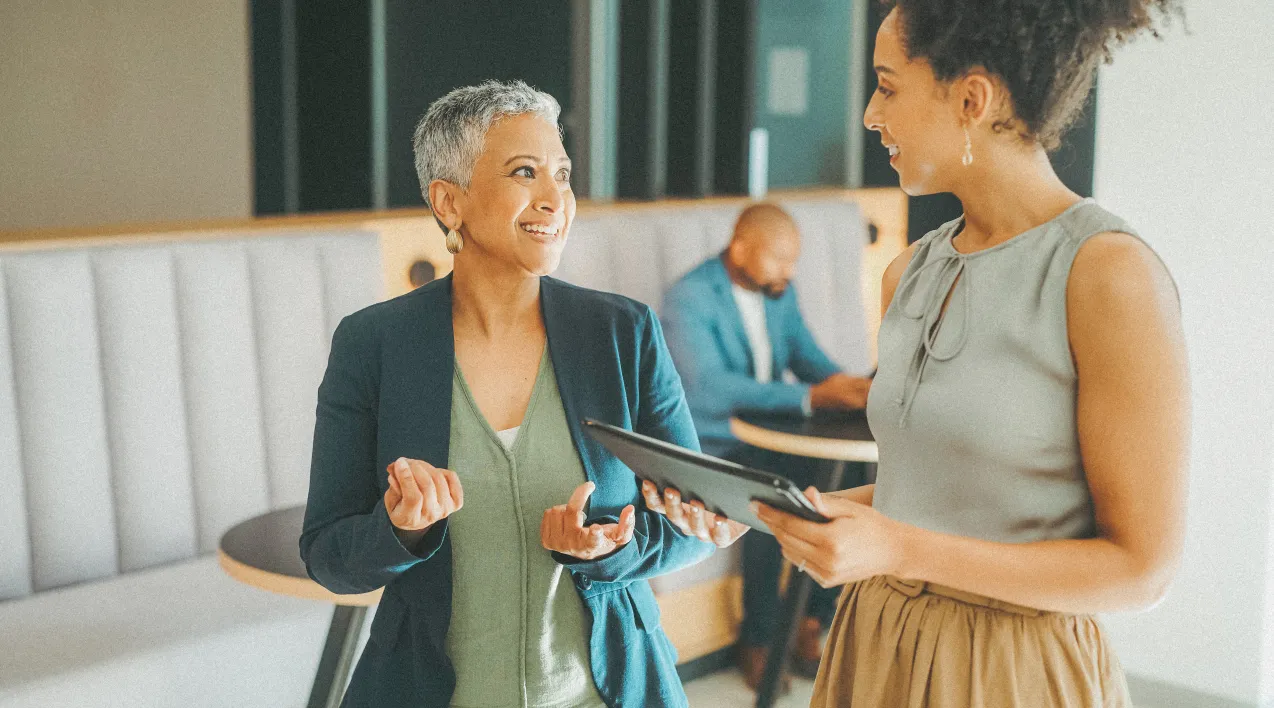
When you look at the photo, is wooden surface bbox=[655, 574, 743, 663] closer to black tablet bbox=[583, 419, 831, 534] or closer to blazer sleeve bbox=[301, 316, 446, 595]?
blazer sleeve bbox=[301, 316, 446, 595]

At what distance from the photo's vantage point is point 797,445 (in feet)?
8.89

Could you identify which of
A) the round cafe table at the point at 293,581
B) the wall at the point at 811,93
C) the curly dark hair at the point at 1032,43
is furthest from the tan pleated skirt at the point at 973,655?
the wall at the point at 811,93

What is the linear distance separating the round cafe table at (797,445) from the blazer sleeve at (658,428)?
1391mm

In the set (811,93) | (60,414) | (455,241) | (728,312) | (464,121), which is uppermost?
(811,93)

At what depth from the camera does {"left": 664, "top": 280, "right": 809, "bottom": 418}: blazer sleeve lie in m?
3.15

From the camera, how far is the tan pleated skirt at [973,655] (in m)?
1.11

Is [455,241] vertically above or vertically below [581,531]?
above

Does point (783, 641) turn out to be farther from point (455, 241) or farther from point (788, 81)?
point (788, 81)

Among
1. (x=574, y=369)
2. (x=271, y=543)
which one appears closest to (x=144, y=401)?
(x=271, y=543)

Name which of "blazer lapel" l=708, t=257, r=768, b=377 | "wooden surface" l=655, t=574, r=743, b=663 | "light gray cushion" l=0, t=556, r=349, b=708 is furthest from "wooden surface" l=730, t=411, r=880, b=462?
"light gray cushion" l=0, t=556, r=349, b=708

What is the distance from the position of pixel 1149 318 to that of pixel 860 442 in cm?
171

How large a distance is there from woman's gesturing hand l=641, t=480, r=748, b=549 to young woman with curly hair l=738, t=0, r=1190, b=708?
0.41 feet

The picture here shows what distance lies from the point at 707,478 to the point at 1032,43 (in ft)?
1.47

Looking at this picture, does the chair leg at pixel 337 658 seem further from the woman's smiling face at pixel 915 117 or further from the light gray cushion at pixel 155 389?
the woman's smiling face at pixel 915 117
